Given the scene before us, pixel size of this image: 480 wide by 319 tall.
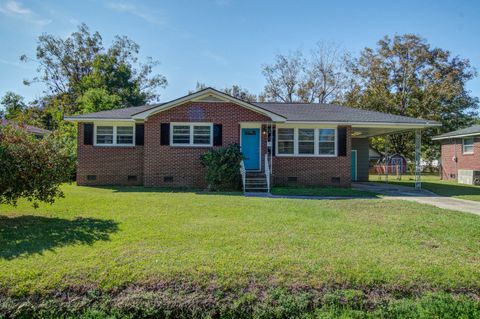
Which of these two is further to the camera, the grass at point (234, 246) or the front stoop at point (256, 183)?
the front stoop at point (256, 183)

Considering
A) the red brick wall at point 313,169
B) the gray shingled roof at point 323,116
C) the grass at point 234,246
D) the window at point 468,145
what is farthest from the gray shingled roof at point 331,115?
the window at point 468,145

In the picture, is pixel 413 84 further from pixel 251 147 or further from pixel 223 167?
pixel 223 167

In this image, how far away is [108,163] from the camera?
15.0 meters

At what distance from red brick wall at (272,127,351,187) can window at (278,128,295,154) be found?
1.24ft

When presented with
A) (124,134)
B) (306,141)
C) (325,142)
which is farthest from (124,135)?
(325,142)

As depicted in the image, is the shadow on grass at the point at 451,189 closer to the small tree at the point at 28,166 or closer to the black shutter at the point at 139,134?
the black shutter at the point at 139,134

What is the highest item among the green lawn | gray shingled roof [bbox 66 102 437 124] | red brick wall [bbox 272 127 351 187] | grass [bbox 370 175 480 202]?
gray shingled roof [bbox 66 102 437 124]

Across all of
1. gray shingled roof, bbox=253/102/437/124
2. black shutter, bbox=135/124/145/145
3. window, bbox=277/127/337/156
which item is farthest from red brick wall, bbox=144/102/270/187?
gray shingled roof, bbox=253/102/437/124

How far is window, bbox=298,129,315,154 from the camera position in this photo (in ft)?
48.8

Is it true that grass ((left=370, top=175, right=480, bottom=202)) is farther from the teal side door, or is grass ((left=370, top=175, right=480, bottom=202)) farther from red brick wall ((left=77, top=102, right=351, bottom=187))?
red brick wall ((left=77, top=102, right=351, bottom=187))

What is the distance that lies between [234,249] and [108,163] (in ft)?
38.7

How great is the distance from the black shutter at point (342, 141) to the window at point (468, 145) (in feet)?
40.3

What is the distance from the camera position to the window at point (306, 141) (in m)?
14.9

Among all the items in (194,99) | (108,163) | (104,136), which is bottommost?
(108,163)
